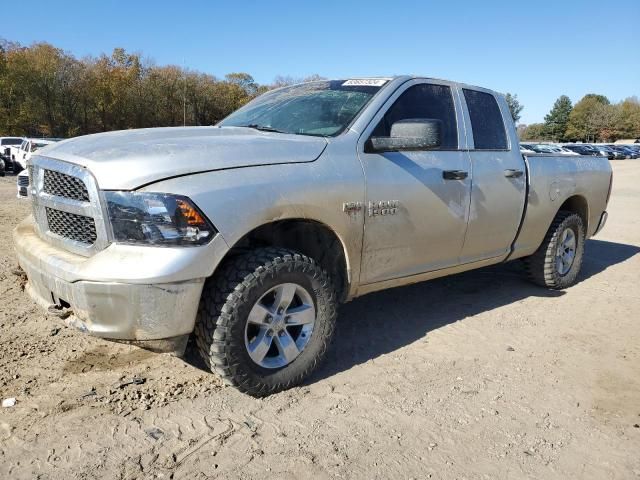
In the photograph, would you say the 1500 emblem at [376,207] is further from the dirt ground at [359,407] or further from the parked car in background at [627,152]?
the parked car in background at [627,152]

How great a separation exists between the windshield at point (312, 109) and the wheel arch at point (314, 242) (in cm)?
66

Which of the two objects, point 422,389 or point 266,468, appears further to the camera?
point 422,389

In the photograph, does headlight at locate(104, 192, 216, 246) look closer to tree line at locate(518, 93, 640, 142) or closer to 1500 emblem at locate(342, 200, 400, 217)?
1500 emblem at locate(342, 200, 400, 217)

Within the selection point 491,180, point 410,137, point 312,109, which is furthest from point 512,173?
point 312,109

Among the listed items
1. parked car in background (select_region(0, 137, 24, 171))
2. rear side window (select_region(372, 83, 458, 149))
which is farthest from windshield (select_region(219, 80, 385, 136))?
parked car in background (select_region(0, 137, 24, 171))

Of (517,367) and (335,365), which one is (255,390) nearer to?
(335,365)

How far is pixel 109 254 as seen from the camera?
8.39 ft

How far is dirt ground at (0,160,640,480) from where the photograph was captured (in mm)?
2459

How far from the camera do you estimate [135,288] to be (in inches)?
98.1

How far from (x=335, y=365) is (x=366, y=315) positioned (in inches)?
42.1

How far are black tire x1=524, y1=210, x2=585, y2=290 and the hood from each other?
10.2 ft

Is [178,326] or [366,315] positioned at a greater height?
[178,326]

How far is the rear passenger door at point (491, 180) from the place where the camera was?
4180 millimetres

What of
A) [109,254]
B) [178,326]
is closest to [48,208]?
[109,254]
